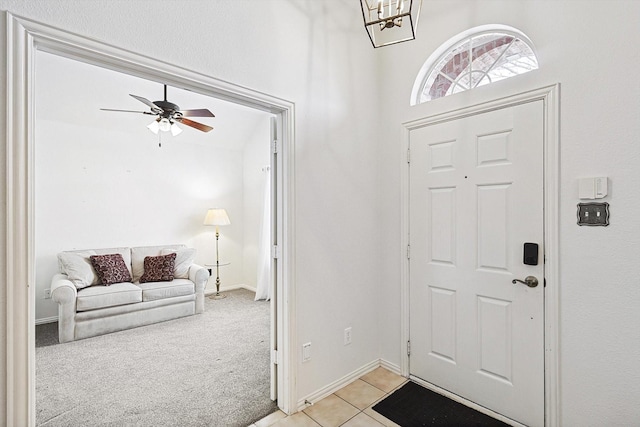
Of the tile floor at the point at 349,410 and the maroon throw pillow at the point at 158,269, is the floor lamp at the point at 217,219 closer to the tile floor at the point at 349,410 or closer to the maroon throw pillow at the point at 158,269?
the maroon throw pillow at the point at 158,269

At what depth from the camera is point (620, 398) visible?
61.6 inches

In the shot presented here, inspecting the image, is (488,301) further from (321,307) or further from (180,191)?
(180,191)

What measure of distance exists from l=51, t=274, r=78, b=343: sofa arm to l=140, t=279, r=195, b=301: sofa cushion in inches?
27.4

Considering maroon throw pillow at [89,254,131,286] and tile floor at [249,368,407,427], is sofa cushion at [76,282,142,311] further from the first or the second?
tile floor at [249,368,407,427]

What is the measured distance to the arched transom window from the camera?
200 centimetres

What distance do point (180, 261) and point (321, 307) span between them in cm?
301

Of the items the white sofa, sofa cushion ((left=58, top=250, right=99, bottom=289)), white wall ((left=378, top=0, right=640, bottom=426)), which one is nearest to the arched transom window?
white wall ((left=378, top=0, right=640, bottom=426))

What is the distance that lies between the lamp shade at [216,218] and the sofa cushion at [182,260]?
68 cm

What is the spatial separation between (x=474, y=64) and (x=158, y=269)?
14.2ft

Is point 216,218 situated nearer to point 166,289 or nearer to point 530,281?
point 166,289

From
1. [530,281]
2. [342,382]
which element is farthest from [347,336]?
[530,281]

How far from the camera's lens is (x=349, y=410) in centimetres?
208

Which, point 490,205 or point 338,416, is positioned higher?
point 490,205
